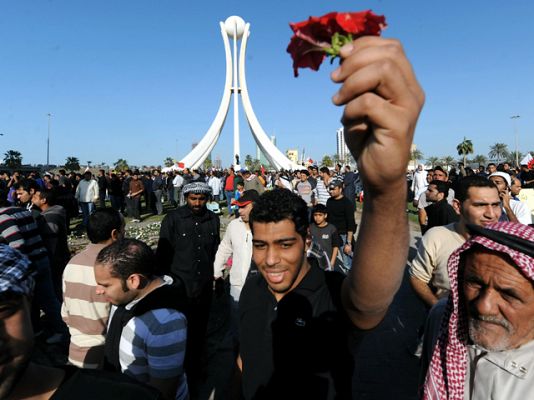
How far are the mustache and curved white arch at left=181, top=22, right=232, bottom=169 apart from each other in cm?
3708

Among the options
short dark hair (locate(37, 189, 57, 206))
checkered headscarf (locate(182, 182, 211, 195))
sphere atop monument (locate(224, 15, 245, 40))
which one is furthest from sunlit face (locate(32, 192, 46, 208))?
sphere atop monument (locate(224, 15, 245, 40))

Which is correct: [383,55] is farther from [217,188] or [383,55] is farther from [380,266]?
[217,188]

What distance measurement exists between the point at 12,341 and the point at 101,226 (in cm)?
192

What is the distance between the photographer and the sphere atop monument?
3831 centimetres

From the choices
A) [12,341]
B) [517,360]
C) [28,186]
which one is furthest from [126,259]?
[28,186]

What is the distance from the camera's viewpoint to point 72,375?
1085 mm

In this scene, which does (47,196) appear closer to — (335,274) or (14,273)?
(14,273)

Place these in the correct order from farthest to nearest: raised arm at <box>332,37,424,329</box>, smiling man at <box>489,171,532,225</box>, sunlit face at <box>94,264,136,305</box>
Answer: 1. smiling man at <box>489,171,532,225</box>
2. sunlit face at <box>94,264,136,305</box>
3. raised arm at <box>332,37,424,329</box>

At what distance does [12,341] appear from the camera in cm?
96

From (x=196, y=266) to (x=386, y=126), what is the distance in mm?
3113

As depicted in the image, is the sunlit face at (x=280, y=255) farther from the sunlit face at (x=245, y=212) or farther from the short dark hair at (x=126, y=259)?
the sunlit face at (x=245, y=212)

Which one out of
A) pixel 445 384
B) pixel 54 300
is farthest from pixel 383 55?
pixel 54 300

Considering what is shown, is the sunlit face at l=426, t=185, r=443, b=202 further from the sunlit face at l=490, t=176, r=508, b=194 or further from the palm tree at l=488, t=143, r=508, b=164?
the palm tree at l=488, t=143, r=508, b=164

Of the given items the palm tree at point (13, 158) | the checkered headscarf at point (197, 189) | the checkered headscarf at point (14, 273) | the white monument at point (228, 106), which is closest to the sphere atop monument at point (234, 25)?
the white monument at point (228, 106)
